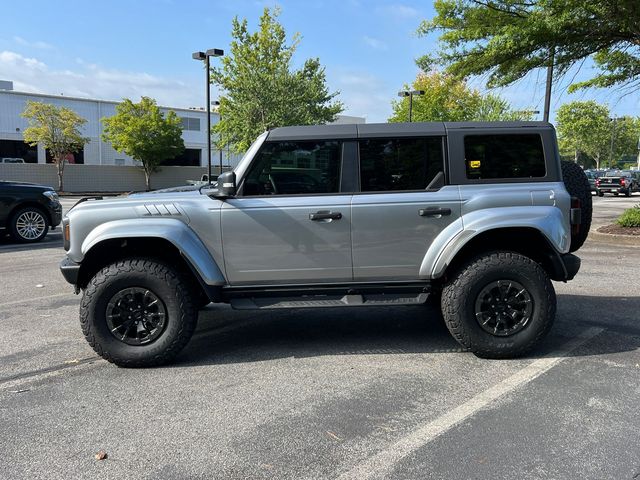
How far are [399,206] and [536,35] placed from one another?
8.98 metres

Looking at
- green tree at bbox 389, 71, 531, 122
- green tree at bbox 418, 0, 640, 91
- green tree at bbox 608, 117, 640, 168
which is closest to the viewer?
green tree at bbox 418, 0, 640, 91

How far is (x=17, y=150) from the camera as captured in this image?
167 feet

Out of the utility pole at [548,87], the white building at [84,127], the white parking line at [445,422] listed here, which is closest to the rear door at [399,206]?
the white parking line at [445,422]

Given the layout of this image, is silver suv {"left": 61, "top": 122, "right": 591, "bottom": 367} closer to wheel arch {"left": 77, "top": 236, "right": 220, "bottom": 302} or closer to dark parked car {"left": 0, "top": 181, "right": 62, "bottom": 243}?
wheel arch {"left": 77, "top": 236, "right": 220, "bottom": 302}

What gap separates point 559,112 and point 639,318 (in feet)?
218

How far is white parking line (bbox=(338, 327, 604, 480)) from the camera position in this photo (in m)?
2.92

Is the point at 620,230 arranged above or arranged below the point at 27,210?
below

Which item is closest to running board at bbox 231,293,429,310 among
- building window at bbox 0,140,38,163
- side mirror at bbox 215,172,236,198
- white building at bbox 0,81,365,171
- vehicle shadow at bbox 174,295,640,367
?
vehicle shadow at bbox 174,295,640,367

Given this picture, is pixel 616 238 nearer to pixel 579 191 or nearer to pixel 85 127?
pixel 579 191

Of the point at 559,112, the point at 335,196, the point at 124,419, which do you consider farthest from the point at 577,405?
the point at 559,112

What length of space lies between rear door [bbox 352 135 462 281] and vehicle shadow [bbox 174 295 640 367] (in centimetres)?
88

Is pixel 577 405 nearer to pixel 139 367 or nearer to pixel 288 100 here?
pixel 139 367

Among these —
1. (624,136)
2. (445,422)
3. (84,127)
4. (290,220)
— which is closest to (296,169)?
(290,220)

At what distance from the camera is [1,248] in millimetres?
11219
